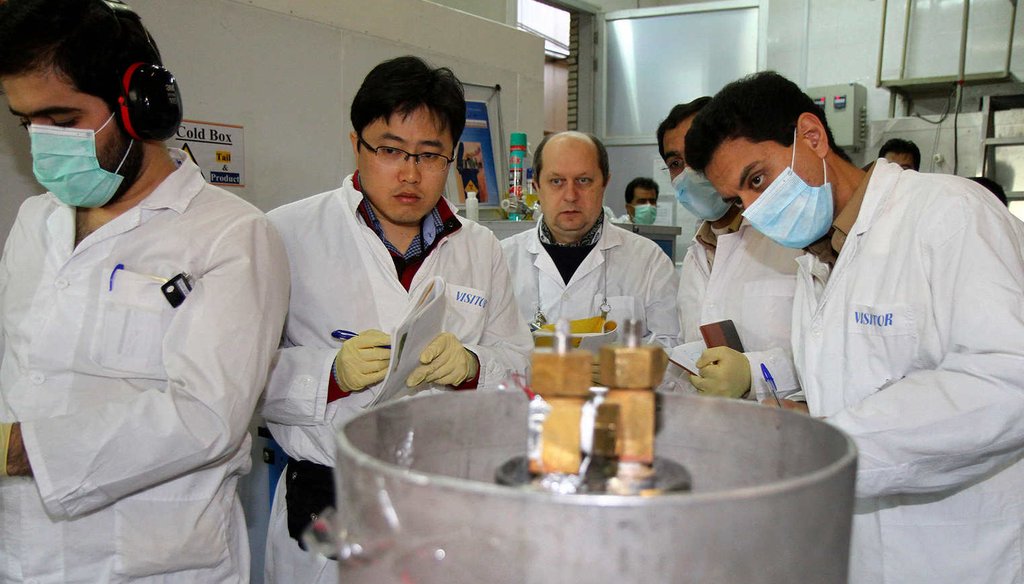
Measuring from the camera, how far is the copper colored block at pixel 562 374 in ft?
2.09

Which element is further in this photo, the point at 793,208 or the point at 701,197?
the point at 701,197

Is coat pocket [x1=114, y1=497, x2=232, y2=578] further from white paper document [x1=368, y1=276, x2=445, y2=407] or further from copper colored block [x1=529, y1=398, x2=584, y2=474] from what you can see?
copper colored block [x1=529, y1=398, x2=584, y2=474]

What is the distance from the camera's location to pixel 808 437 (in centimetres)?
72

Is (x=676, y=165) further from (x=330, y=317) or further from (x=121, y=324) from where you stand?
(x=121, y=324)

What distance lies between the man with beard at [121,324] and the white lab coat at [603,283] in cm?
133

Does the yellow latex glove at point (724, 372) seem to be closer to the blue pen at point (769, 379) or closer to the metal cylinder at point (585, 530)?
the blue pen at point (769, 379)

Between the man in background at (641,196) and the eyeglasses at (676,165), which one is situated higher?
the eyeglasses at (676,165)

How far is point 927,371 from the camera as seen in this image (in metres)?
1.19

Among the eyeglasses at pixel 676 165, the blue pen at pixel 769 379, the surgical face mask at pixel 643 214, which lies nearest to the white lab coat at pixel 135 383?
the blue pen at pixel 769 379

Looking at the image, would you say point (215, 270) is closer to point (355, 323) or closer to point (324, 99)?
point (355, 323)

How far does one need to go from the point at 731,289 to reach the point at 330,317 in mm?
1023

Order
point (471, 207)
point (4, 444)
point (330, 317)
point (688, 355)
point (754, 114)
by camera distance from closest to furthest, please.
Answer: point (4, 444) → point (754, 114) → point (330, 317) → point (688, 355) → point (471, 207)

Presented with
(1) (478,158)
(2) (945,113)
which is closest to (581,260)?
(1) (478,158)

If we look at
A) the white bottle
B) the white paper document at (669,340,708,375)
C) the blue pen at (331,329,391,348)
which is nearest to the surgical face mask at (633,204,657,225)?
the white bottle
